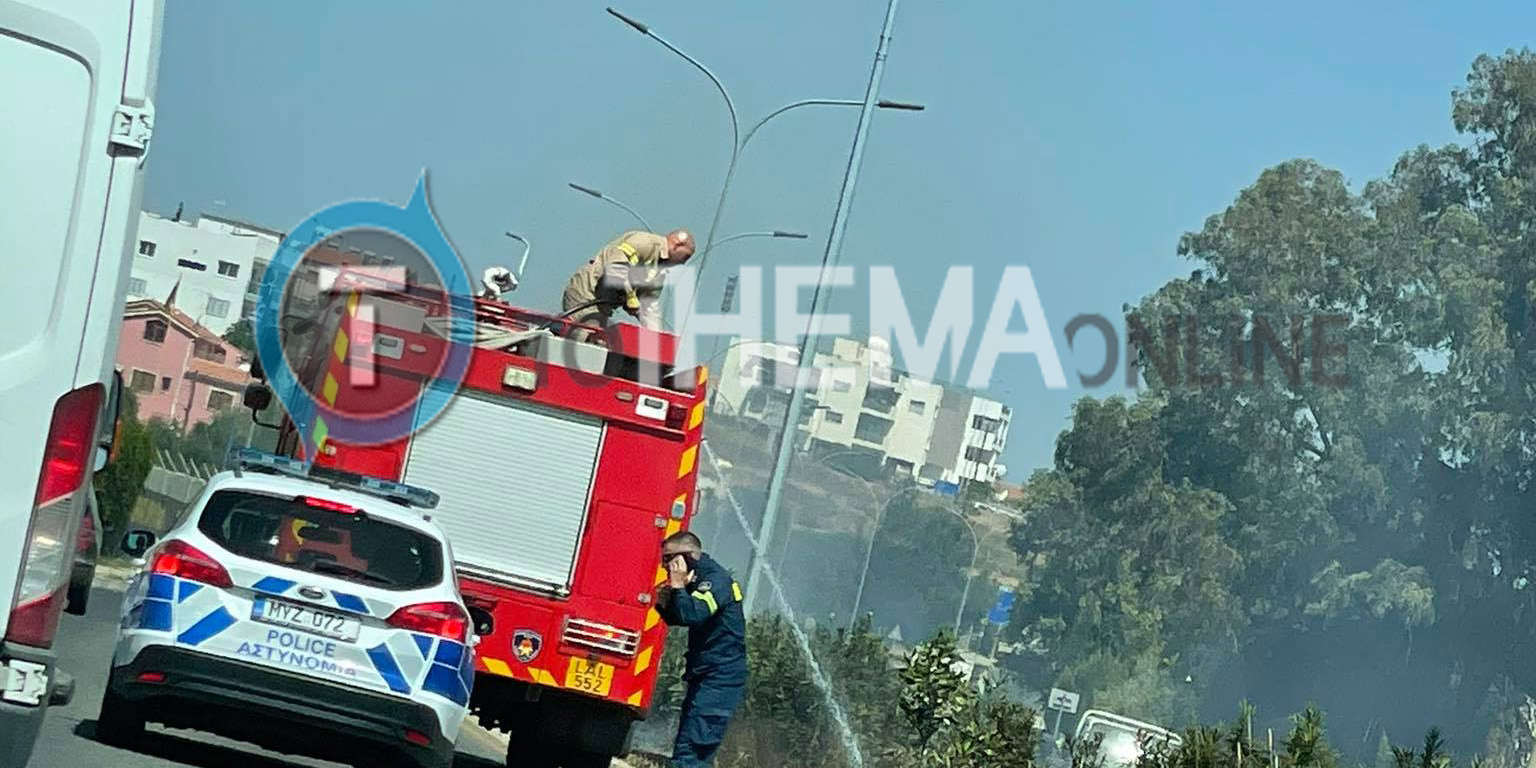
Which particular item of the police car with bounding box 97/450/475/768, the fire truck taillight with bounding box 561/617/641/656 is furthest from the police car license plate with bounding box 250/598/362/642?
the fire truck taillight with bounding box 561/617/641/656

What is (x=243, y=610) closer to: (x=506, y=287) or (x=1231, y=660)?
(x=506, y=287)

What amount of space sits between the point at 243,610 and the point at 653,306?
4.91 meters

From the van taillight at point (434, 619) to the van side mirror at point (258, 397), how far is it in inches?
166

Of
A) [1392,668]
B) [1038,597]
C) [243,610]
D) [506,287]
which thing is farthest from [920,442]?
[243,610]

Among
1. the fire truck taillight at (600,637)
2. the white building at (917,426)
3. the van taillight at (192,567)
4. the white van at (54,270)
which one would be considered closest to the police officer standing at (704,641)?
the fire truck taillight at (600,637)

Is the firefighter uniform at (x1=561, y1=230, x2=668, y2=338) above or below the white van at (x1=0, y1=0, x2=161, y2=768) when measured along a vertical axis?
above

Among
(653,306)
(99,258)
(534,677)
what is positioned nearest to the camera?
(99,258)

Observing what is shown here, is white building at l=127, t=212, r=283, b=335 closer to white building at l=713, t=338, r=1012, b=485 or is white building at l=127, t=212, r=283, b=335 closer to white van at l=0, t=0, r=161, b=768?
white building at l=713, t=338, r=1012, b=485

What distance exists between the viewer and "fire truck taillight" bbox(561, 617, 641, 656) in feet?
43.6

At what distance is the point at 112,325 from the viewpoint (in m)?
5.28

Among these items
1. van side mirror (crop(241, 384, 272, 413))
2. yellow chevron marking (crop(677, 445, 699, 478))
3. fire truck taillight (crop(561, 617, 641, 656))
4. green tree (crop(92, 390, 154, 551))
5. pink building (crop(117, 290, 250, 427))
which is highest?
yellow chevron marking (crop(677, 445, 699, 478))

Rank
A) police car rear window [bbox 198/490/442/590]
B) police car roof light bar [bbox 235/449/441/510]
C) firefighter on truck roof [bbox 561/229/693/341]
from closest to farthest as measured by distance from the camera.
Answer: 1. police car rear window [bbox 198/490/442/590]
2. police car roof light bar [bbox 235/449/441/510]
3. firefighter on truck roof [bbox 561/229/693/341]

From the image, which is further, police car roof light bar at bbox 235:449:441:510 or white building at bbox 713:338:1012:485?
white building at bbox 713:338:1012:485

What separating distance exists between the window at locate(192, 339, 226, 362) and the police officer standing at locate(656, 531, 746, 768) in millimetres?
71574
